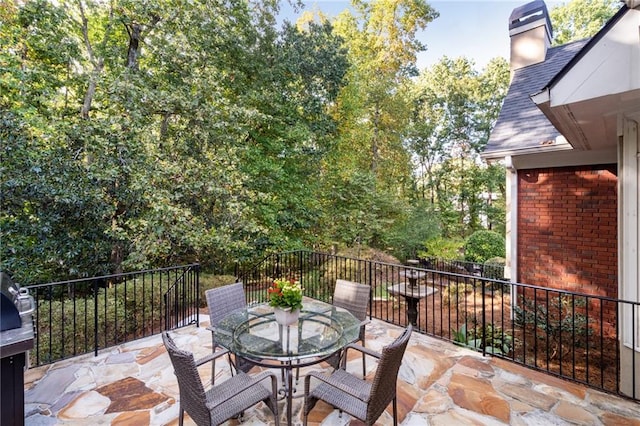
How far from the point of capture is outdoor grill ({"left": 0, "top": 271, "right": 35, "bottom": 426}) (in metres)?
2.02

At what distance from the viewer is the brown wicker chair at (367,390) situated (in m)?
1.94

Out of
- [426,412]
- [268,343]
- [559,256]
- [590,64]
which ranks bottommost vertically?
[426,412]

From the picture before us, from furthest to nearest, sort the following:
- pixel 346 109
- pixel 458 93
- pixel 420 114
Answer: pixel 420 114 → pixel 458 93 → pixel 346 109

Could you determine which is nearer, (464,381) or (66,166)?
(464,381)

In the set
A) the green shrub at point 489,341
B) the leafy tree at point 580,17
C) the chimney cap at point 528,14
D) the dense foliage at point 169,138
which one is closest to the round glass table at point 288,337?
the green shrub at point 489,341

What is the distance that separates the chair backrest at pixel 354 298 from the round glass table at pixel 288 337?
19cm

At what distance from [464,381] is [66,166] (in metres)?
6.94

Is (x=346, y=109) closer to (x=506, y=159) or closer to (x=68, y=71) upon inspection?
(x=506, y=159)

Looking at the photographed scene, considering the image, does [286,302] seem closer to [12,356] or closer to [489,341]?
[12,356]

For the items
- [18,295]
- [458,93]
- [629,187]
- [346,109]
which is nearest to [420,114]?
[458,93]

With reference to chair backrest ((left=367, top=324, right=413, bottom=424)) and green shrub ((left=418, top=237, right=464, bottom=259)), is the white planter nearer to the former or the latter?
chair backrest ((left=367, top=324, right=413, bottom=424))

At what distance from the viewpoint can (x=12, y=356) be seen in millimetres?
2070

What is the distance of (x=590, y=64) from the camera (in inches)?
99.3

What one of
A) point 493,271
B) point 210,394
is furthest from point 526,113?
point 210,394
